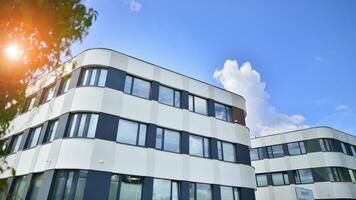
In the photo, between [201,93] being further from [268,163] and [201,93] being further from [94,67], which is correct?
[268,163]

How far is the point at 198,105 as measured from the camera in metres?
18.0

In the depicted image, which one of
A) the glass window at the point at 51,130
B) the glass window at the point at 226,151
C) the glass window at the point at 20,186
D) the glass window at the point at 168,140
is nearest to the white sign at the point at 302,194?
the glass window at the point at 226,151

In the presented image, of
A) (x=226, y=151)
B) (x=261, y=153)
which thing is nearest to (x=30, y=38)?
(x=226, y=151)

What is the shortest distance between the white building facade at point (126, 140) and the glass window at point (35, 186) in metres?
0.06

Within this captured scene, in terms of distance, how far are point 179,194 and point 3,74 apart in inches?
532

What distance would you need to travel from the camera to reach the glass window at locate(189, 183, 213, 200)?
14.9 metres

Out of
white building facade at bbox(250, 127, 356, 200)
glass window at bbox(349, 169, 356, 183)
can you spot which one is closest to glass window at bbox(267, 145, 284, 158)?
white building facade at bbox(250, 127, 356, 200)

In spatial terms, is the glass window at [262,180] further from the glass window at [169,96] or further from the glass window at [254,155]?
the glass window at [169,96]

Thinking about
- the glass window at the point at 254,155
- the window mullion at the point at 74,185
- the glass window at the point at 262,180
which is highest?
the glass window at the point at 254,155

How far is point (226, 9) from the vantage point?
Answer: 1446 centimetres

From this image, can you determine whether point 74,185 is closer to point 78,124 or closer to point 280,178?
point 78,124

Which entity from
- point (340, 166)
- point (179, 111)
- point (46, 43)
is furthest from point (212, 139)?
point (340, 166)

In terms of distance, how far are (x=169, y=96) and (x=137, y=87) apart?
2.46 m

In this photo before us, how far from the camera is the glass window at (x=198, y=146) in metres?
16.2
